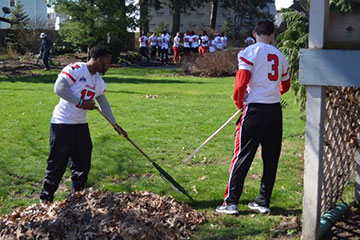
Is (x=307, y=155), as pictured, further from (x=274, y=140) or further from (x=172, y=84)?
(x=172, y=84)

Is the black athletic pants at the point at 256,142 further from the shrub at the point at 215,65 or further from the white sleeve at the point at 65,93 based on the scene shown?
the shrub at the point at 215,65

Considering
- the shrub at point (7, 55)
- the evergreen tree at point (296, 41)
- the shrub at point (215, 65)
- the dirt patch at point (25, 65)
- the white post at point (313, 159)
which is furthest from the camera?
the shrub at point (7, 55)

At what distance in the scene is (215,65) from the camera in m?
22.4

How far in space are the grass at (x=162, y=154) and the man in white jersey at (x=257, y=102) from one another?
56 cm

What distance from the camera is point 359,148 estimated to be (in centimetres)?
606

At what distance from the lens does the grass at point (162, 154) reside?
230 inches

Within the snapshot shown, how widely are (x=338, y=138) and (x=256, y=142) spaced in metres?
0.90

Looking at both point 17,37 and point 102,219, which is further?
point 17,37

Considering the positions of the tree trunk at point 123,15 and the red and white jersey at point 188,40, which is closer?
the tree trunk at point 123,15

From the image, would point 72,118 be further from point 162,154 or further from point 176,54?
point 176,54

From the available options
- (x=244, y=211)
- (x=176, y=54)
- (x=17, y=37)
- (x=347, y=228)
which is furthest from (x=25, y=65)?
(x=347, y=228)

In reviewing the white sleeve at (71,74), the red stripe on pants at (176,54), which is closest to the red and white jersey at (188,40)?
the red stripe on pants at (176,54)

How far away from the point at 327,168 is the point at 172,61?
26706mm

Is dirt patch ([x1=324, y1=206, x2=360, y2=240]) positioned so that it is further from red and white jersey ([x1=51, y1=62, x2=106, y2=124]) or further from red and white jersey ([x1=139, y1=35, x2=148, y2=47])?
red and white jersey ([x1=139, y1=35, x2=148, y2=47])
